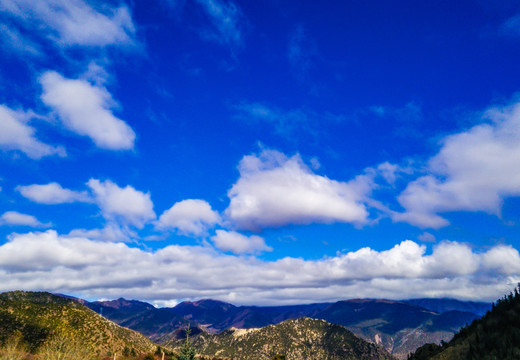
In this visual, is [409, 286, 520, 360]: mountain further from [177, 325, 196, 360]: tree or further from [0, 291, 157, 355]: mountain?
[0, 291, 157, 355]: mountain

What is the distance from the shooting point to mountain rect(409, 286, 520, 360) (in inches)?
1833

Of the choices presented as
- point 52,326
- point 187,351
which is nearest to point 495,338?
point 187,351

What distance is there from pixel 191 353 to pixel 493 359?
50.0m

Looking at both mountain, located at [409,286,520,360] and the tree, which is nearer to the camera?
mountain, located at [409,286,520,360]

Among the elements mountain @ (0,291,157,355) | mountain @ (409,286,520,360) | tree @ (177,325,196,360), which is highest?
mountain @ (409,286,520,360)

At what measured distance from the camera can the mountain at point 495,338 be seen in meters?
46.6

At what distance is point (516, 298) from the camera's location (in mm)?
65688

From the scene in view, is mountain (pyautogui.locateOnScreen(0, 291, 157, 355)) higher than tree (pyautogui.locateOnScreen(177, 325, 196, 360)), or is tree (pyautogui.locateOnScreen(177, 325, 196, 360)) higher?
tree (pyautogui.locateOnScreen(177, 325, 196, 360))

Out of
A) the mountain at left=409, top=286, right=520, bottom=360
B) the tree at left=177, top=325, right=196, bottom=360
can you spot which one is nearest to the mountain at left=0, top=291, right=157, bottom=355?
the tree at left=177, top=325, right=196, bottom=360

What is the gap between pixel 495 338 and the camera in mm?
52031

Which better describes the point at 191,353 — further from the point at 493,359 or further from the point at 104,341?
the point at 104,341

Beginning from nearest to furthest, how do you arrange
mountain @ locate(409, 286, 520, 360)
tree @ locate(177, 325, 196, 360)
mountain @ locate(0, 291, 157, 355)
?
mountain @ locate(409, 286, 520, 360) < tree @ locate(177, 325, 196, 360) < mountain @ locate(0, 291, 157, 355)

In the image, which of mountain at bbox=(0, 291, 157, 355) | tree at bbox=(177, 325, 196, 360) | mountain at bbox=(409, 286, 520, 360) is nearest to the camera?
mountain at bbox=(409, 286, 520, 360)

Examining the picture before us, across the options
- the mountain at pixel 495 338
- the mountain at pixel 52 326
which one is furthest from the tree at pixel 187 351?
the mountain at pixel 52 326
